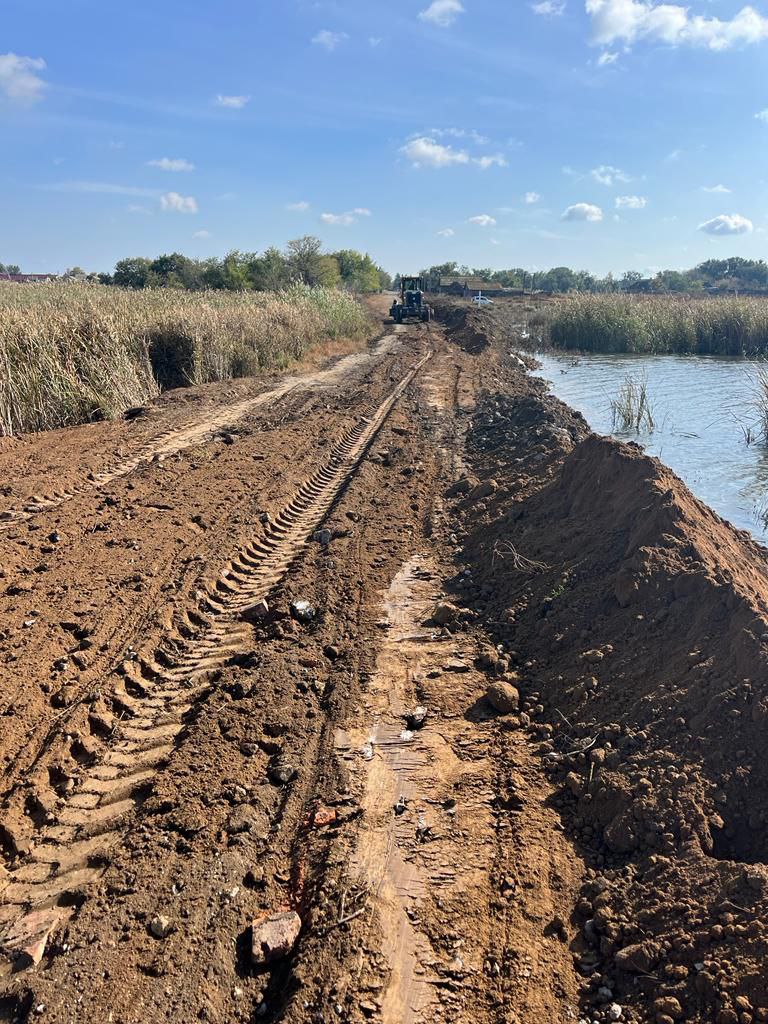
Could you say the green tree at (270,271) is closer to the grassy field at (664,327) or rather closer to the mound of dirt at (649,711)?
the grassy field at (664,327)

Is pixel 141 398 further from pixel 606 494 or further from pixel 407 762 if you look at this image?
pixel 407 762

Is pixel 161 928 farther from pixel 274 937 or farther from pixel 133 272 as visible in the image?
pixel 133 272

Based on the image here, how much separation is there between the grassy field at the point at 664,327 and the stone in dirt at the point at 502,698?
24.8 m

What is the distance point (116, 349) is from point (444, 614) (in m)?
10.4

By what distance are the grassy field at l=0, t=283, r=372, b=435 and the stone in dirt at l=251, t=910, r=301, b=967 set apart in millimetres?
10907

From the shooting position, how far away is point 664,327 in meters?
26.1

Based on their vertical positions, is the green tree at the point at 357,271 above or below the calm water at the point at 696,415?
above

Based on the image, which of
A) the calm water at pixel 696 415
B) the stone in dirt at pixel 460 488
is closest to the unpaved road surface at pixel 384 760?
the stone in dirt at pixel 460 488

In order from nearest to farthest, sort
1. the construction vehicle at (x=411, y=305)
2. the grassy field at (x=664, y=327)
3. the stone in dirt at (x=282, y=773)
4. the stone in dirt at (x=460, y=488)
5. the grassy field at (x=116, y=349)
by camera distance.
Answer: the stone in dirt at (x=282, y=773), the stone in dirt at (x=460, y=488), the grassy field at (x=116, y=349), the grassy field at (x=664, y=327), the construction vehicle at (x=411, y=305)

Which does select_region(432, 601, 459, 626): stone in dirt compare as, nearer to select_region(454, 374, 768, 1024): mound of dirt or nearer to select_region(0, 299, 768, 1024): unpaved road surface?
select_region(0, 299, 768, 1024): unpaved road surface

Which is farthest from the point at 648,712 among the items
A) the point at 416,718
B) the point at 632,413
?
the point at 632,413

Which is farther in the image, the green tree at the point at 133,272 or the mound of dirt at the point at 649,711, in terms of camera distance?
the green tree at the point at 133,272

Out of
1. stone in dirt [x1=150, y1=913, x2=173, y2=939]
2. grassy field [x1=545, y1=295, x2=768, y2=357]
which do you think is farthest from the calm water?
stone in dirt [x1=150, y1=913, x2=173, y2=939]

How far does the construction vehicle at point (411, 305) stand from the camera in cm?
3712
